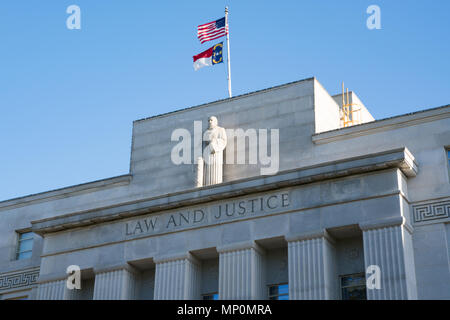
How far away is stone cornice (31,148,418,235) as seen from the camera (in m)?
28.2

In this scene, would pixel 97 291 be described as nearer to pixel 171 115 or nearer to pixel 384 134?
pixel 171 115

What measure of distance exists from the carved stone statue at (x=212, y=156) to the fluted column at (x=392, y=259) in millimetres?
7010

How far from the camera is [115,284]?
103ft

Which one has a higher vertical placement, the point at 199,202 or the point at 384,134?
the point at 384,134

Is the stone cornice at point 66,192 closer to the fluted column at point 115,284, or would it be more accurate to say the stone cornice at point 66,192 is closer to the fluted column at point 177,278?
the fluted column at point 115,284

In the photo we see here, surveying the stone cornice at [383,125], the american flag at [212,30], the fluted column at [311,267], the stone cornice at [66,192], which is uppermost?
the american flag at [212,30]

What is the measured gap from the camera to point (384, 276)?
26.7m

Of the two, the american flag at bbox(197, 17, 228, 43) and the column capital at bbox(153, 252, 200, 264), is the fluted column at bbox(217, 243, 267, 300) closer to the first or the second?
the column capital at bbox(153, 252, 200, 264)

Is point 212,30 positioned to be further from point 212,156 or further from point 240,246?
point 240,246

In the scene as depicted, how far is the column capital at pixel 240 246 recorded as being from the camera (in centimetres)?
2939

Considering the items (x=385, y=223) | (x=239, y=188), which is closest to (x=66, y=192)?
(x=239, y=188)

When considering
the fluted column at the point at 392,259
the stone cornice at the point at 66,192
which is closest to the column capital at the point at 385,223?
the fluted column at the point at 392,259
